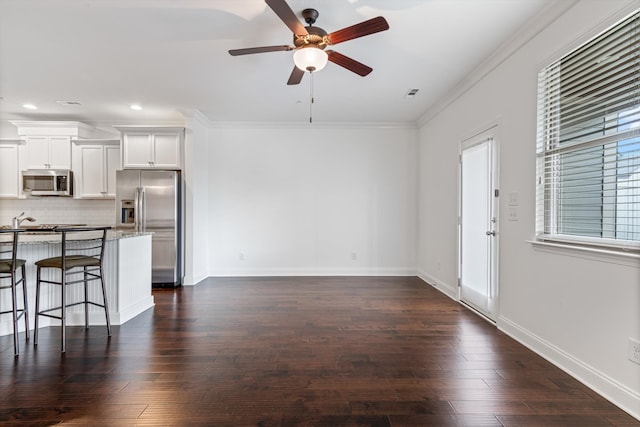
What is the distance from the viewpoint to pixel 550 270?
2.45m

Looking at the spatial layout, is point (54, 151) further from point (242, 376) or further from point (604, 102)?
point (604, 102)

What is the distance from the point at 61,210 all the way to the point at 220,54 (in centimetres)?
453

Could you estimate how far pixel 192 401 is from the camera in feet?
6.33

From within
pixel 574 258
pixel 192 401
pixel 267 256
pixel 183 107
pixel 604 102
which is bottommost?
pixel 192 401

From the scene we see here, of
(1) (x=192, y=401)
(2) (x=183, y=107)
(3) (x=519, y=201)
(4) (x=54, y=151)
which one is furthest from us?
(4) (x=54, y=151)

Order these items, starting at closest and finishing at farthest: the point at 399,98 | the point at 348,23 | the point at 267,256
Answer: the point at 348,23, the point at 399,98, the point at 267,256

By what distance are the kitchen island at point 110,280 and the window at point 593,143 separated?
164 inches

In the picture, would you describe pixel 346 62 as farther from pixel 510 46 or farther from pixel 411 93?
pixel 411 93

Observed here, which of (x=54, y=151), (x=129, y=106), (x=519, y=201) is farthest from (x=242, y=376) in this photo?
(x=54, y=151)

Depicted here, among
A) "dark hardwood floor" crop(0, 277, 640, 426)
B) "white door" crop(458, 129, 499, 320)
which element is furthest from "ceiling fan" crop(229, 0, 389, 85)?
"dark hardwood floor" crop(0, 277, 640, 426)

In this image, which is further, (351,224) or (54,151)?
(351,224)

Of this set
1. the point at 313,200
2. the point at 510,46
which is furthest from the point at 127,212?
the point at 510,46

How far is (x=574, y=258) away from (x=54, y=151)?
716cm

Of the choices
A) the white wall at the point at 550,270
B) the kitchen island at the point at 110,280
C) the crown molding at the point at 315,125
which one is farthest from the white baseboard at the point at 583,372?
the kitchen island at the point at 110,280
